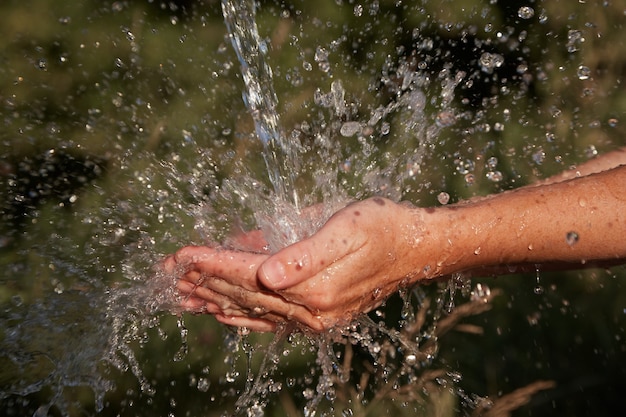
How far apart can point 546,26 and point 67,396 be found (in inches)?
99.4

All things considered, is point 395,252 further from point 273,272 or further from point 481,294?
point 481,294

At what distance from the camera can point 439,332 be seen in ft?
8.16

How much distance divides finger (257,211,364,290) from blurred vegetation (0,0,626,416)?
82cm

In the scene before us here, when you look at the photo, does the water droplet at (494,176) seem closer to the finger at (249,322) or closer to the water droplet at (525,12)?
the water droplet at (525,12)

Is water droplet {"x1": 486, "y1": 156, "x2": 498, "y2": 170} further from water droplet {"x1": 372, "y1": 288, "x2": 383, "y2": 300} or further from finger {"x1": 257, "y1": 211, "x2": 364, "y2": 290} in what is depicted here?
finger {"x1": 257, "y1": 211, "x2": 364, "y2": 290}

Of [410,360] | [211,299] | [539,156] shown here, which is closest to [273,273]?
[211,299]

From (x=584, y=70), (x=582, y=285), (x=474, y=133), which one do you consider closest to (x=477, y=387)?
(x=582, y=285)

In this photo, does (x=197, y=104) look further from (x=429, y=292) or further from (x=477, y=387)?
(x=477, y=387)

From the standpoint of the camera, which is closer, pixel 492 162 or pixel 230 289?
pixel 230 289

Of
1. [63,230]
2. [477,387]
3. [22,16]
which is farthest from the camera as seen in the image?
[477,387]

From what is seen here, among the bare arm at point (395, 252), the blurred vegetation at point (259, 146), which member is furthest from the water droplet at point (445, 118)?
the bare arm at point (395, 252)

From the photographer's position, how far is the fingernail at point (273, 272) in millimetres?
1113

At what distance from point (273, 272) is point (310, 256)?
0.26 ft

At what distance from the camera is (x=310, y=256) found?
3.75 ft
